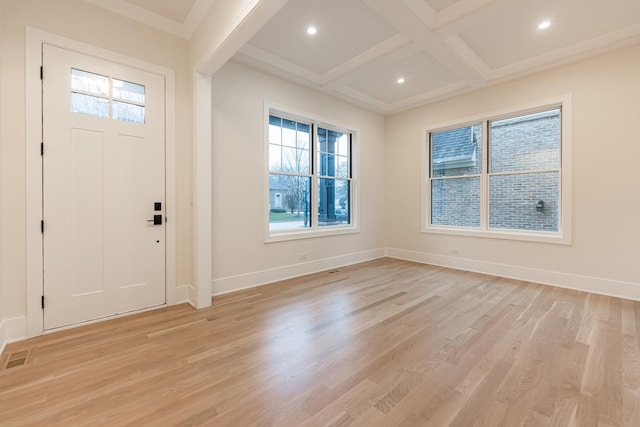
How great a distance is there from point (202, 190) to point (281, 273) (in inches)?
69.2

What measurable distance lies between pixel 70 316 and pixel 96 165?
1460mm

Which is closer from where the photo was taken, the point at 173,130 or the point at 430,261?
the point at 173,130

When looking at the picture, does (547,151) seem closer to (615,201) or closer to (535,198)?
(535,198)

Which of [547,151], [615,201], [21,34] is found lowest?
[615,201]

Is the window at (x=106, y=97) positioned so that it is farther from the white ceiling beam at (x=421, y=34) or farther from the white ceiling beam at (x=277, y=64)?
the white ceiling beam at (x=421, y=34)

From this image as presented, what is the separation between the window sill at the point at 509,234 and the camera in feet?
12.7

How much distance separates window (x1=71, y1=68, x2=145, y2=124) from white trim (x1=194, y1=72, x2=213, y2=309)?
58 cm

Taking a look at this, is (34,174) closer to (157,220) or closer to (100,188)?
(100,188)

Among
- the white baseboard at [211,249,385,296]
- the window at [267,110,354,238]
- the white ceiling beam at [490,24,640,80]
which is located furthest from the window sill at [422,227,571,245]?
the white ceiling beam at [490,24,640,80]

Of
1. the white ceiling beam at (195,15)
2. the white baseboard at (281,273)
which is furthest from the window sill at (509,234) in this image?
the white ceiling beam at (195,15)

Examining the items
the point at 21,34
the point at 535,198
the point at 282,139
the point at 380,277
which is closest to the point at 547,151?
the point at 535,198

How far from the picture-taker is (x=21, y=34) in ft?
7.70

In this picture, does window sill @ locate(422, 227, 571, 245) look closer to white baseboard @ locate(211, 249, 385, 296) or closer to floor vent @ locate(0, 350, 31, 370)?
white baseboard @ locate(211, 249, 385, 296)

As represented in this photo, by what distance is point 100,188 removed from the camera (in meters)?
2.71
